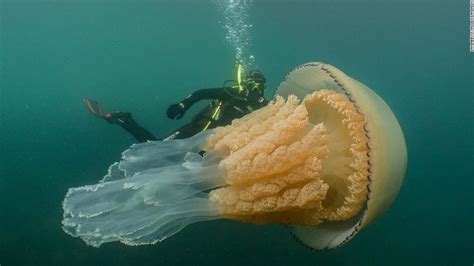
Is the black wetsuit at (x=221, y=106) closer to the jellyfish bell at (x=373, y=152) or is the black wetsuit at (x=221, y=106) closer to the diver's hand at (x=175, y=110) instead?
the diver's hand at (x=175, y=110)

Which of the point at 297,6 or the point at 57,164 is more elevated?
the point at 297,6

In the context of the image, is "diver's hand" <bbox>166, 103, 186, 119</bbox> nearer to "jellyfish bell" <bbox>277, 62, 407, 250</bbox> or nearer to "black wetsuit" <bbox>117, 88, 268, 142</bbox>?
"black wetsuit" <bbox>117, 88, 268, 142</bbox>

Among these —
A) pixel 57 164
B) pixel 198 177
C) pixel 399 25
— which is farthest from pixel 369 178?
pixel 399 25

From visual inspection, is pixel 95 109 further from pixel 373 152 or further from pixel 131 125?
pixel 373 152

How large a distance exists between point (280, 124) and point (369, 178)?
70cm

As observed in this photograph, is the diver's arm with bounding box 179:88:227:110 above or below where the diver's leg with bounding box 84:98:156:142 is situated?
above

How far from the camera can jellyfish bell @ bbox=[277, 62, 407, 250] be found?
2.33 metres

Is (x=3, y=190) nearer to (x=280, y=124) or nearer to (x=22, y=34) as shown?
(x=280, y=124)

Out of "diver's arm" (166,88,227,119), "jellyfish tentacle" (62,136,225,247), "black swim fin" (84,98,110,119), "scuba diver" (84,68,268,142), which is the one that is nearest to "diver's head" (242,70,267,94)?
"scuba diver" (84,68,268,142)

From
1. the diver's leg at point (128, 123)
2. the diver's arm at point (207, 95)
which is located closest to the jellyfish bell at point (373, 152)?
the diver's arm at point (207, 95)

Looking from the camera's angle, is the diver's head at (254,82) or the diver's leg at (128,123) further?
the diver's leg at (128,123)

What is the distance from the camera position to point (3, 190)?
12.0 m

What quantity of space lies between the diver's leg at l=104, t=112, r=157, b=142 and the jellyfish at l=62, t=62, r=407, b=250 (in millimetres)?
3498

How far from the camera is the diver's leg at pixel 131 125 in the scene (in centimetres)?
648
